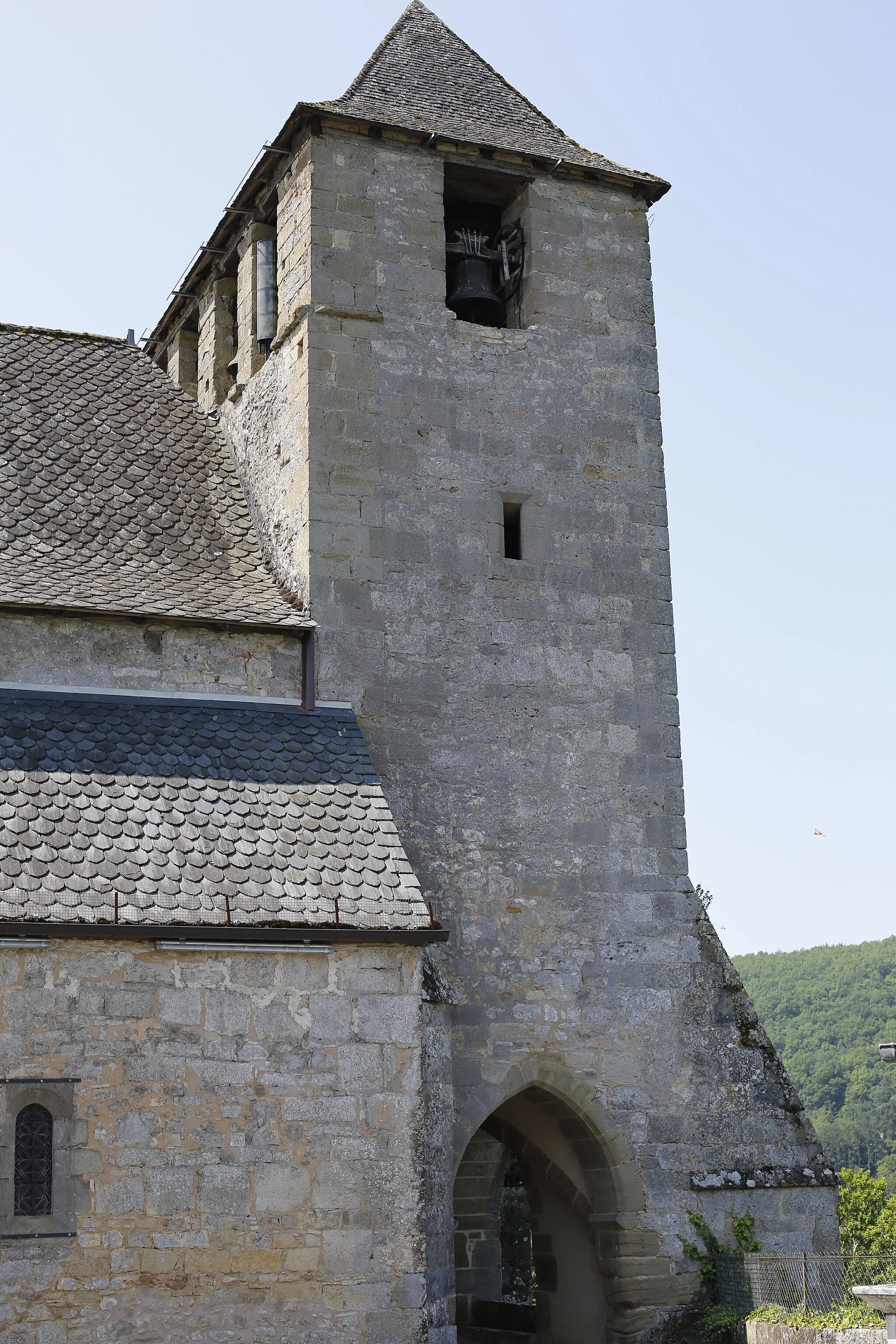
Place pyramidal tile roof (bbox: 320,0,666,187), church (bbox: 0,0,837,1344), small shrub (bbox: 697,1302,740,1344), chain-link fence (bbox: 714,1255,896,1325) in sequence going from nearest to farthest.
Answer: church (bbox: 0,0,837,1344) < chain-link fence (bbox: 714,1255,896,1325) < small shrub (bbox: 697,1302,740,1344) < pyramidal tile roof (bbox: 320,0,666,187)

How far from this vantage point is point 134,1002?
10.2 meters

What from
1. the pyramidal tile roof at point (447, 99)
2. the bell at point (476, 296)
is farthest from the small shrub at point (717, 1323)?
the pyramidal tile roof at point (447, 99)

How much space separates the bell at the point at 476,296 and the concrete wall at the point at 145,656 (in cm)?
393

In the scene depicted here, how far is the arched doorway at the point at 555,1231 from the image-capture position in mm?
12641

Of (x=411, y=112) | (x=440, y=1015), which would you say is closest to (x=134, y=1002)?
(x=440, y=1015)

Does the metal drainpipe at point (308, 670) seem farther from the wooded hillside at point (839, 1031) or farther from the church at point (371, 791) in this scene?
the wooded hillside at point (839, 1031)

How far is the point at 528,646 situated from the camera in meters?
13.7

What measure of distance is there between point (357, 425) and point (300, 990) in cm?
527

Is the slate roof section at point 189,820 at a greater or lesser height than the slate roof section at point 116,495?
lesser

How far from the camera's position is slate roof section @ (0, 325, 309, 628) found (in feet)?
41.8

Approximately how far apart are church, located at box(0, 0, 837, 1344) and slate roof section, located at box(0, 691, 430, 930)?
0.11 feet

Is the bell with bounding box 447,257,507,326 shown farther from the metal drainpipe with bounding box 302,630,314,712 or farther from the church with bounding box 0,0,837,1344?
the metal drainpipe with bounding box 302,630,314,712

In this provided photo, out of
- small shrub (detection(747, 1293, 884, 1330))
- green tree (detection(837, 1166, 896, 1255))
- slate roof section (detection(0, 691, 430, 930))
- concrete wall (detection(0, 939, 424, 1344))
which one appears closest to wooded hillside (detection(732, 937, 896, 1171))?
green tree (detection(837, 1166, 896, 1255))

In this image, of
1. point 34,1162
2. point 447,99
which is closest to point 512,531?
point 447,99
